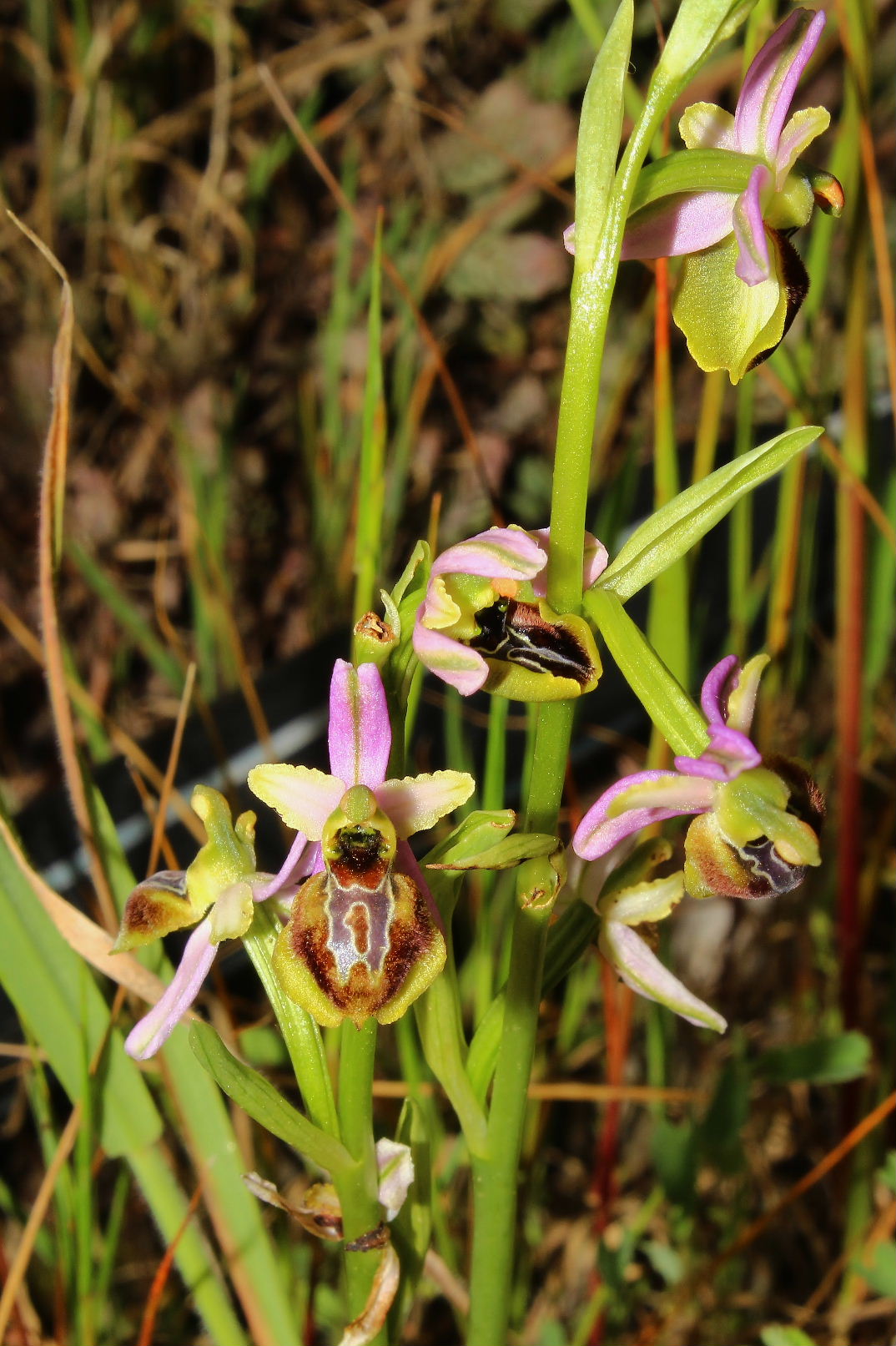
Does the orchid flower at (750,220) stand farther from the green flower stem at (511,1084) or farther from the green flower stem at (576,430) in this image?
the green flower stem at (511,1084)

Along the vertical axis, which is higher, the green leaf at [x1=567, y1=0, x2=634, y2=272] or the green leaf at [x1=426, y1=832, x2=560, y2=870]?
the green leaf at [x1=567, y1=0, x2=634, y2=272]

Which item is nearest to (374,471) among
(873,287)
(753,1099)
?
(753,1099)

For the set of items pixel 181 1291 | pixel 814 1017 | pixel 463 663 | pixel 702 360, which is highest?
pixel 702 360

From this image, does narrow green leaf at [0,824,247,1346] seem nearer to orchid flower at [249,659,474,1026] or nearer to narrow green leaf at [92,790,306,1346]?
narrow green leaf at [92,790,306,1346]

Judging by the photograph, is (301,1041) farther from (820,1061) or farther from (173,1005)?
(820,1061)

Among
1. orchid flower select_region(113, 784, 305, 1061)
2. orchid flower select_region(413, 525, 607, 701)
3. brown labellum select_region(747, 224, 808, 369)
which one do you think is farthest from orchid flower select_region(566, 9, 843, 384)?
orchid flower select_region(113, 784, 305, 1061)

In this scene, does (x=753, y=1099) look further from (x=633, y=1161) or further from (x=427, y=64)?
(x=427, y=64)
